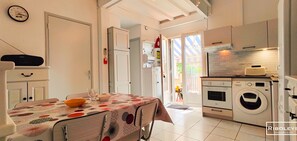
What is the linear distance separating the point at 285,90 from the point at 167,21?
381cm

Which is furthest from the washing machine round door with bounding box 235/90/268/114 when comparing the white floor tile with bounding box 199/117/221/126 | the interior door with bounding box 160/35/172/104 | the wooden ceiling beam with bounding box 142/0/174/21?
the wooden ceiling beam with bounding box 142/0/174/21

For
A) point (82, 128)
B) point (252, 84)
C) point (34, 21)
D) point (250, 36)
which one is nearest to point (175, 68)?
point (250, 36)

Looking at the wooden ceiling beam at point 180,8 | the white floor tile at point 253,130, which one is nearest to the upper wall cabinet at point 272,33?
the white floor tile at point 253,130

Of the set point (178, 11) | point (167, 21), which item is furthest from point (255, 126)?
point (167, 21)

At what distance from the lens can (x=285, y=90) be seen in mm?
1497

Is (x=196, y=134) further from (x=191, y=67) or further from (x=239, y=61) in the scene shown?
(x=191, y=67)

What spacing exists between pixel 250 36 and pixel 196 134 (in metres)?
2.24

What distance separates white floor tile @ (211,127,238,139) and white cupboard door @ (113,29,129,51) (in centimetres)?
251

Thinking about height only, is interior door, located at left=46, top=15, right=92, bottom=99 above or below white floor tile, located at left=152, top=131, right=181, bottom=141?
above

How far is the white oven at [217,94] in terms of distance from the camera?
9.83ft

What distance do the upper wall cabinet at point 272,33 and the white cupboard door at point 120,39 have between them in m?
2.94

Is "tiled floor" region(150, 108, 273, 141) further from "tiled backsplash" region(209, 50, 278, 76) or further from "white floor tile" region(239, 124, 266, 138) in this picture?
"tiled backsplash" region(209, 50, 278, 76)

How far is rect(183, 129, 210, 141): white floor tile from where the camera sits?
2.31 m

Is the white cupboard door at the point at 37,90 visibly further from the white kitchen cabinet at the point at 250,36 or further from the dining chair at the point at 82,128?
the white kitchen cabinet at the point at 250,36
